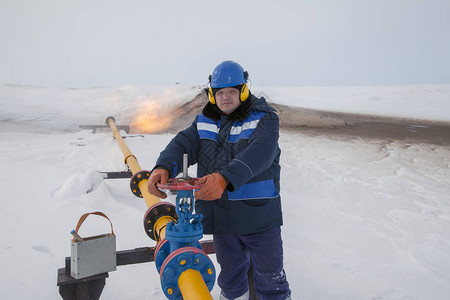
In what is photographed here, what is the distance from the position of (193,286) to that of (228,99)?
1158 millimetres

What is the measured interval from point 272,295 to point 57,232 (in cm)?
238

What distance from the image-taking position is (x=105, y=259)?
2.21 metres

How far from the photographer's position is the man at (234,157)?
6.44ft

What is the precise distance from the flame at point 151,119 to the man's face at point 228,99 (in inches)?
368

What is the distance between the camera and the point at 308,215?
435 centimetres

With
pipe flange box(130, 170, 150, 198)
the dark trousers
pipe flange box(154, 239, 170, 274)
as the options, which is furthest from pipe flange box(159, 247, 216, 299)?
pipe flange box(130, 170, 150, 198)

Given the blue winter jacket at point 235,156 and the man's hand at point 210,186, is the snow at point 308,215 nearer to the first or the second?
the blue winter jacket at point 235,156

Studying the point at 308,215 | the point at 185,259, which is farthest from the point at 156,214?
the point at 308,215

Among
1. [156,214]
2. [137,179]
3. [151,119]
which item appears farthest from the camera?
[151,119]

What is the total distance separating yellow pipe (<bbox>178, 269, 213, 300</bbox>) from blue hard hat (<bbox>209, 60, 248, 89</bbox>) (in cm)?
115

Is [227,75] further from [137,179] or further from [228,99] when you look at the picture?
[137,179]

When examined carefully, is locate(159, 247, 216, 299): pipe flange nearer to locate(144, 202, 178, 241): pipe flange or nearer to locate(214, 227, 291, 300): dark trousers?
locate(214, 227, 291, 300): dark trousers

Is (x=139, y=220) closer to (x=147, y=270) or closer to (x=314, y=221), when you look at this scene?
(x=147, y=270)

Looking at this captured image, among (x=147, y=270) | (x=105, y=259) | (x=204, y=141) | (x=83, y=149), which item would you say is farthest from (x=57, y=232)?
(x=83, y=149)
